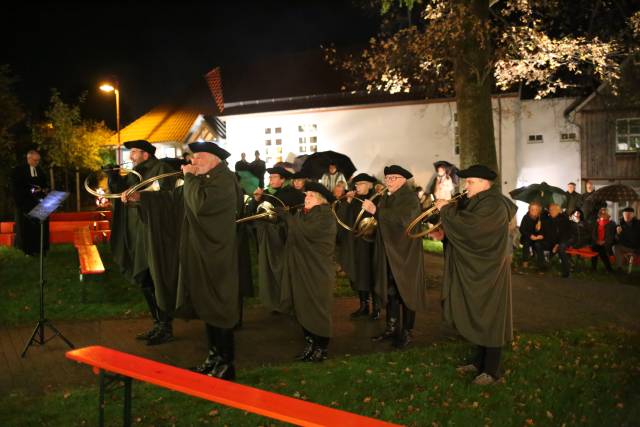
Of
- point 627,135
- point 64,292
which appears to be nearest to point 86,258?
point 64,292

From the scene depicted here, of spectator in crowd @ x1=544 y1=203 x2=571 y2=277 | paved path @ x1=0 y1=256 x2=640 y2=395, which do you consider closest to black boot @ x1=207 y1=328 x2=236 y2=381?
paved path @ x1=0 y1=256 x2=640 y2=395

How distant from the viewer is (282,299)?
7152mm

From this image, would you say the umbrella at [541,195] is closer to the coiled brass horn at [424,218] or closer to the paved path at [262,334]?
the paved path at [262,334]

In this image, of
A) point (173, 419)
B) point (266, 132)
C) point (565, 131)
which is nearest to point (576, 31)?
point (565, 131)

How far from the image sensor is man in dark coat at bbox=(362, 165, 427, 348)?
7.60 m

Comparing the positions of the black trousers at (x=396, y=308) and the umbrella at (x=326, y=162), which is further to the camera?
the umbrella at (x=326, y=162)

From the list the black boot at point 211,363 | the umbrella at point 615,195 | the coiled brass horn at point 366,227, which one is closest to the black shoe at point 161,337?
the black boot at point 211,363

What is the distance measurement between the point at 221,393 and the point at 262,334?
15.6 ft

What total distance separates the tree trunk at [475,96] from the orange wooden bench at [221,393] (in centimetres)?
Answer: 1067

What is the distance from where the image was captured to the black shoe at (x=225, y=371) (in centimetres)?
613

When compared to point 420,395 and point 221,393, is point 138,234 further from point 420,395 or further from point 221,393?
point 221,393

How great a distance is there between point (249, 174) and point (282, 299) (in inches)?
417

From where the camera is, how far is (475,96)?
13.5 metres

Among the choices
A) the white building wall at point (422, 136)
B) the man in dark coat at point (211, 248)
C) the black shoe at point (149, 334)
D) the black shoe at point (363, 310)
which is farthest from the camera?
the white building wall at point (422, 136)
